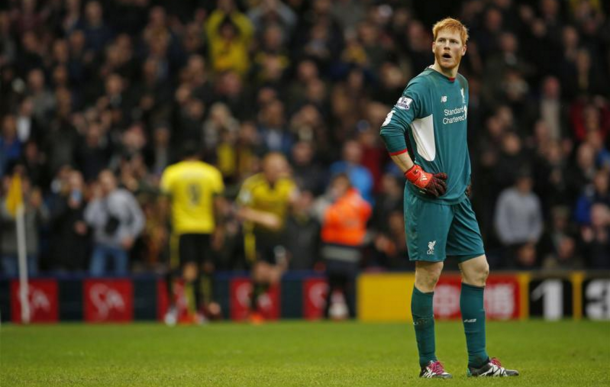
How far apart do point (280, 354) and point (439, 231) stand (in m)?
3.07

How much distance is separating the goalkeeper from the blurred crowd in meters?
9.60

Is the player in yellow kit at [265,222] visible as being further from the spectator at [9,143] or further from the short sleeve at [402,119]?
the short sleeve at [402,119]

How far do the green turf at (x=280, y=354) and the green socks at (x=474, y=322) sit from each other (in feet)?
0.63

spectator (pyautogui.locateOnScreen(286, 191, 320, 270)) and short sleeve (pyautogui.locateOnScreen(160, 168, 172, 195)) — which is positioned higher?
short sleeve (pyautogui.locateOnScreen(160, 168, 172, 195))

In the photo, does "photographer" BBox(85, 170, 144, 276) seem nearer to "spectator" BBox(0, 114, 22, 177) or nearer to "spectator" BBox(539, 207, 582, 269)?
"spectator" BBox(0, 114, 22, 177)

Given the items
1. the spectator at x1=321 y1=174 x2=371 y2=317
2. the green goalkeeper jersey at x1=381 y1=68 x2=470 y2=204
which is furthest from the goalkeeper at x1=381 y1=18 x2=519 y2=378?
the spectator at x1=321 y1=174 x2=371 y2=317

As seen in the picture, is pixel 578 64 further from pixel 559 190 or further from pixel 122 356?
pixel 122 356

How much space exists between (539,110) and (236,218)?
222 inches

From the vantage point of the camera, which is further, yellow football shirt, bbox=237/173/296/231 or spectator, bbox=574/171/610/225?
spectator, bbox=574/171/610/225

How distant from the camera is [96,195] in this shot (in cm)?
1811

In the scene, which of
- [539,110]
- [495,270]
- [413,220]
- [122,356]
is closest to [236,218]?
[495,270]

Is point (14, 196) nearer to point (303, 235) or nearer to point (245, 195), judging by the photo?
point (245, 195)

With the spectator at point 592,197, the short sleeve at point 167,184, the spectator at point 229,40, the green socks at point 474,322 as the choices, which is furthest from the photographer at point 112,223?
the green socks at point 474,322

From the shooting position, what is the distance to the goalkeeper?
8195mm
